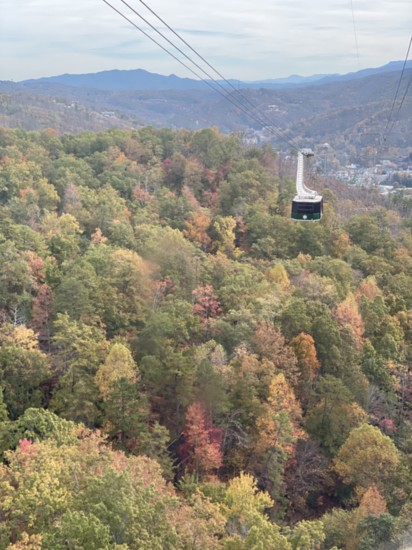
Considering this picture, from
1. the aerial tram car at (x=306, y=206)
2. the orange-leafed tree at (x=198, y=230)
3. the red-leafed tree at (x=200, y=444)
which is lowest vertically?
the red-leafed tree at (x=200, y=444)

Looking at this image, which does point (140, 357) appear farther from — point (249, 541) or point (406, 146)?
point (406, 146)

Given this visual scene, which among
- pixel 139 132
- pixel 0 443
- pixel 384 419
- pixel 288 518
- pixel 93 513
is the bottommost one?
pixel 288 518

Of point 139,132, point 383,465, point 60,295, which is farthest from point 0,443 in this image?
point 139,132

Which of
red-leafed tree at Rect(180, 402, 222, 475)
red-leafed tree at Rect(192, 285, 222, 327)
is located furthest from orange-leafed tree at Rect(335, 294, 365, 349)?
red-leafed tree at Rect(180, 402, 222, 475)

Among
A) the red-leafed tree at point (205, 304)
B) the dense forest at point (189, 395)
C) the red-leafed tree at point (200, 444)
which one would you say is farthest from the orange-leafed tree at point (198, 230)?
the red-leafed tree at point (200, 444)

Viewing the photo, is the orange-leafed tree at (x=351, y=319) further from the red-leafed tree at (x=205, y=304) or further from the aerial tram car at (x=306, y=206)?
the aerial tram car at (x=306, y=206)

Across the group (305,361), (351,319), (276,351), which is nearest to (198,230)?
(351,319)
